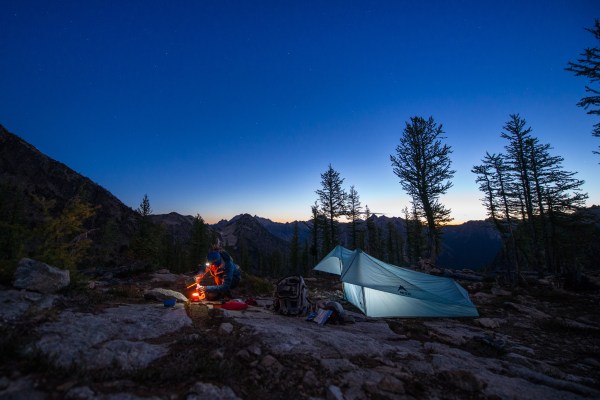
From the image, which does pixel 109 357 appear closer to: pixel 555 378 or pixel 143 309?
pixel 143 309

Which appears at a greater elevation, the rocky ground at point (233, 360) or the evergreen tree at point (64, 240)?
the evergreen tree at point (64, 240)

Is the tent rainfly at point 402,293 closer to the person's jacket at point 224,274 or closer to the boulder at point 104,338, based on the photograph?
the person's jacket at point 224,274

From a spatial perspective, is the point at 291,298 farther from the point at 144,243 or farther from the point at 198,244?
the point at 198,244

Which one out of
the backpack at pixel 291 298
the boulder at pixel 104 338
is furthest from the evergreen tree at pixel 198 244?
the boulder at pixel 104 338

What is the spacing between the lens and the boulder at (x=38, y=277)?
481cm

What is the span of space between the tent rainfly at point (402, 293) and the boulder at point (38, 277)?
7.90m

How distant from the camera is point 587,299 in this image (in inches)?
450

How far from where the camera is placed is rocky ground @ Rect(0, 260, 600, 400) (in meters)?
2.69

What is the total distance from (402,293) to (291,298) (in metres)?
4.24

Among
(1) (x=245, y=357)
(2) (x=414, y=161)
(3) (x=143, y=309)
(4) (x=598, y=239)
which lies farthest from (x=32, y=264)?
(4) (x=598, y=239)

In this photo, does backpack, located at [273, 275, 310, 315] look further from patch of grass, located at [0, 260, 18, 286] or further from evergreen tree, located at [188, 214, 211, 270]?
evergreen tree, located at [188, 214, 211, 270]

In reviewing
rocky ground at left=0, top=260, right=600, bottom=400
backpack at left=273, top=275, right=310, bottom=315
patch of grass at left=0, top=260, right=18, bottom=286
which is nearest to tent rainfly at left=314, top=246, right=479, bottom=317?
backpack at left=273, top=275, right=310, bottom=315

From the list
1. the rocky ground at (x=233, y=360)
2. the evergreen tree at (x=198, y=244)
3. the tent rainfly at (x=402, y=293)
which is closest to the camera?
the rocky ground at (x=233, y=360)

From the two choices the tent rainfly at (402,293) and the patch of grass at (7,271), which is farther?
the tent rainfly at (402,293)
